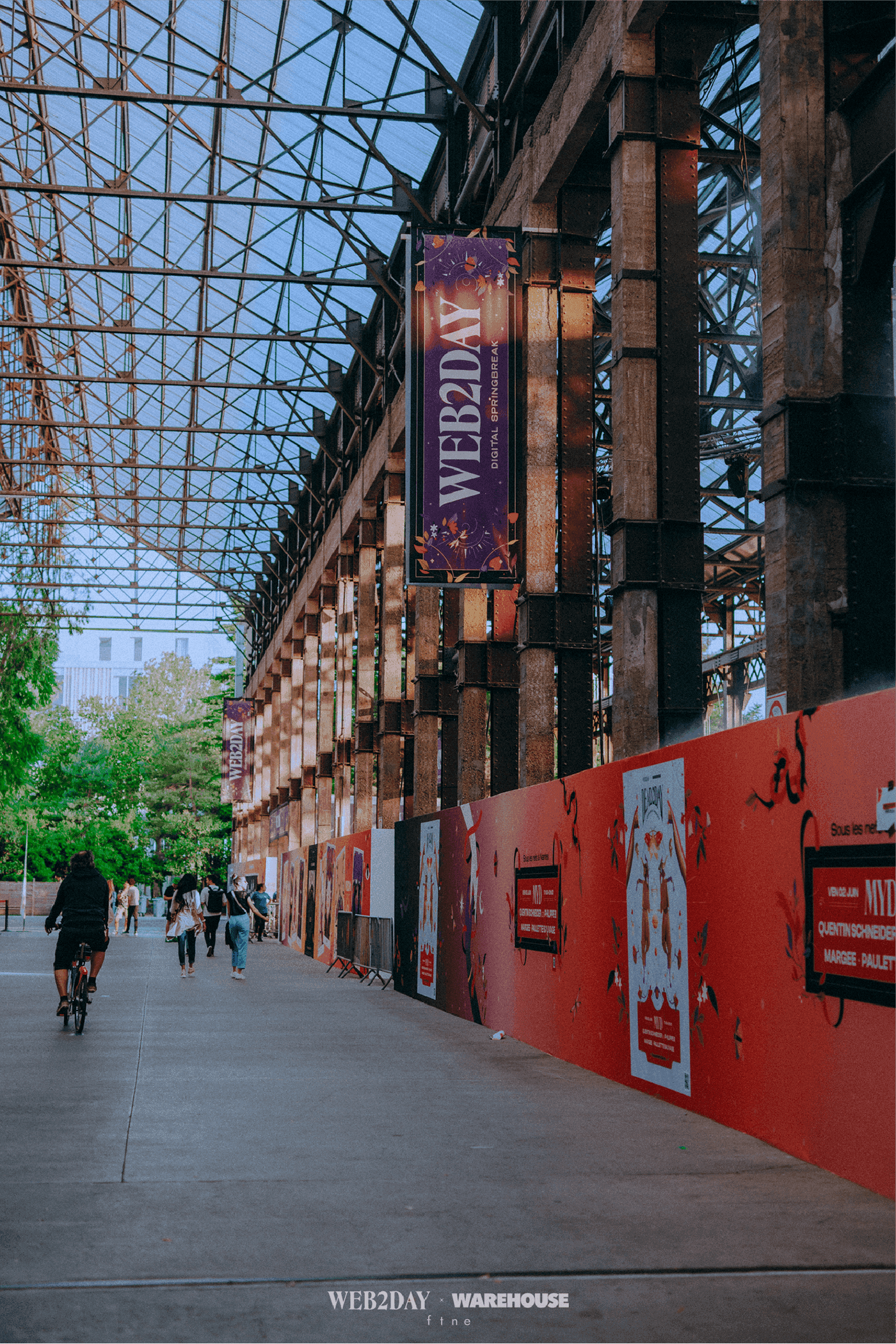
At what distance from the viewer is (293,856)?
40.8 m

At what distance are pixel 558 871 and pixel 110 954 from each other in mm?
23847

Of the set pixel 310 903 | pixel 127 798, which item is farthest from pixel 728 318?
pixel 127 798

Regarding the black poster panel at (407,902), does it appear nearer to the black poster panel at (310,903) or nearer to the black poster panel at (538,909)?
the black poster panel at (538,909)

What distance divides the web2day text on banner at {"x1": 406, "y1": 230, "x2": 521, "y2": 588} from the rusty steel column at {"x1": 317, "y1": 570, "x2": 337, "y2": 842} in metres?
25.5

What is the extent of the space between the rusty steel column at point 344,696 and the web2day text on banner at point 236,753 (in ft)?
81.2

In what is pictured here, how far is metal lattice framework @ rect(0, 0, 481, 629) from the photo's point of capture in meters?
23.6

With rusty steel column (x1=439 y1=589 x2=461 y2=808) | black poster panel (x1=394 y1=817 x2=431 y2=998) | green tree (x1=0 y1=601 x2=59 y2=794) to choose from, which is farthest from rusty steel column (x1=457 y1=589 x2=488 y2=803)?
green tree (x1=0 y1=601 x2=59 y2=794)

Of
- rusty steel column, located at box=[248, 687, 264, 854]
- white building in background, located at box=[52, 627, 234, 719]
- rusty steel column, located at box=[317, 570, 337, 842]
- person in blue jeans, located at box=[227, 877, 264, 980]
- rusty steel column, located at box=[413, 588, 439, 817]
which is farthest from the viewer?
white building in background, located at box=[52, 627, 234, 719]

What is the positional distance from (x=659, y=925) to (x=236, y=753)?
5356cm

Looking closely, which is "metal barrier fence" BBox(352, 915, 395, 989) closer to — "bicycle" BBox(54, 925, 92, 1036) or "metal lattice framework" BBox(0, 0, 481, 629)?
"bicycle" BBox(54, 925, 92, 1036)

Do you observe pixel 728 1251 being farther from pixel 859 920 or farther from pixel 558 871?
pixel 558 871

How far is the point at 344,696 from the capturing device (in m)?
37.8

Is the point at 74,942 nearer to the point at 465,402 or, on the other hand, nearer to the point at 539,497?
the point at 465,402

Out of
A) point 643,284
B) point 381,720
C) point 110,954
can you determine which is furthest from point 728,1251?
point 110,954
